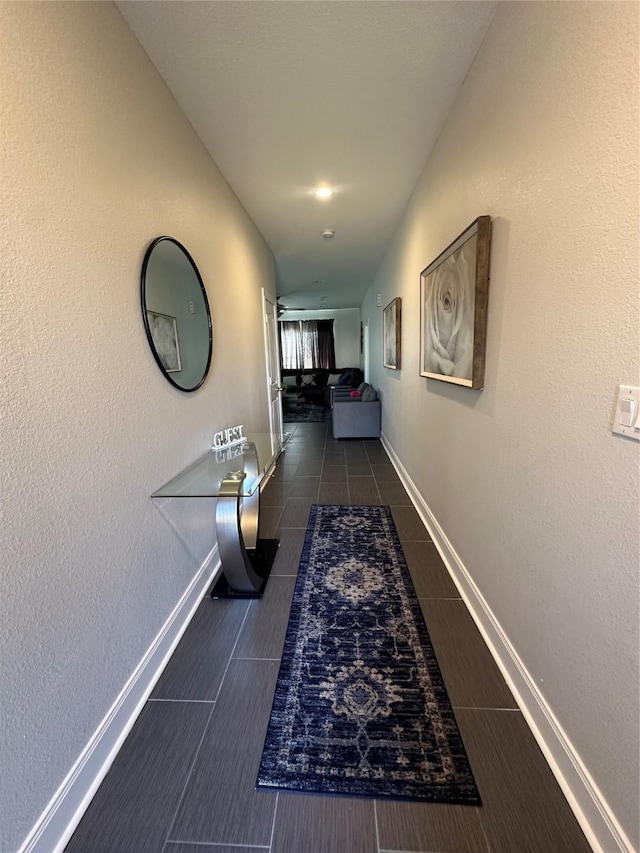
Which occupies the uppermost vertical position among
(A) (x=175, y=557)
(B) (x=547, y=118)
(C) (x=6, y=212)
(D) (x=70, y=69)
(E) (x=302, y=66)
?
(E) (x=302, y=66)

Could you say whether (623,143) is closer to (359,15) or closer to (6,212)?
(359,15)

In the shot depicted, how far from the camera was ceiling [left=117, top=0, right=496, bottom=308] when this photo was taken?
129cm

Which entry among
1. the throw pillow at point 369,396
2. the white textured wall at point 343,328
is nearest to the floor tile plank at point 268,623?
the throw pillow at point 369,396

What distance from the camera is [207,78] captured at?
157cm

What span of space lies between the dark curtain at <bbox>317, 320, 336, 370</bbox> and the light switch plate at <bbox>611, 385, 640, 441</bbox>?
29.8ft

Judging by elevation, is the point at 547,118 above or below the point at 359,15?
below

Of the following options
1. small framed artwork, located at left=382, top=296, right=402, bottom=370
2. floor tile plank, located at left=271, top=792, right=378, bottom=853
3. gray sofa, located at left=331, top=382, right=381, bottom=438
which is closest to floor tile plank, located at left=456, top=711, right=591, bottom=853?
floor tile plank, located at left=271, top=792, right=378, bottom=853

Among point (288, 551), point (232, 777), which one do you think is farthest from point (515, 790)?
point (288, 551)

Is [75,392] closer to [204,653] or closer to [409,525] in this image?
[204,653]

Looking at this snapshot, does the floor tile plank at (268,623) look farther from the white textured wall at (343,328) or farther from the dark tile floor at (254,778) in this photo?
the white textured wall at (343,328)

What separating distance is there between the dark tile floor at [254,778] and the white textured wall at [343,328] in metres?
8.61

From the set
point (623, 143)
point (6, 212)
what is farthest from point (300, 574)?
point (623, 143)

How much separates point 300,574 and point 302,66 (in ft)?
8.68

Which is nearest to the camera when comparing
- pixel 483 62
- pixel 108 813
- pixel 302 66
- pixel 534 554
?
pixel 108 813
